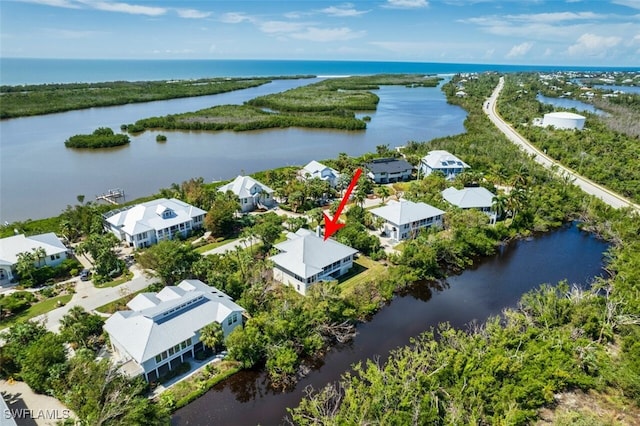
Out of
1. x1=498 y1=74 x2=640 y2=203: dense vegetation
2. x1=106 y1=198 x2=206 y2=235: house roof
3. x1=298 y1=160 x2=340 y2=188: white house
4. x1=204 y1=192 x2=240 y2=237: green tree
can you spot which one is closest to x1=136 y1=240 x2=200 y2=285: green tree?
x1=106 y1=198 x2=206 y2=235: house roof

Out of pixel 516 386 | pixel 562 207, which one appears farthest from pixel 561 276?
pixel 516 386

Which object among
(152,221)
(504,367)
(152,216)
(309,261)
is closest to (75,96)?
(152,216)

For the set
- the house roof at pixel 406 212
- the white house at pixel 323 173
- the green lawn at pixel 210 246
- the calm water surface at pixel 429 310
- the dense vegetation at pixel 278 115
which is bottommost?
the calm water surface at pixel 429 310

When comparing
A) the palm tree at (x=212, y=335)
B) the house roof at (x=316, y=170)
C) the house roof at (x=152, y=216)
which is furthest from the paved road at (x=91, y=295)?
the house roof at (x=316, y=170)

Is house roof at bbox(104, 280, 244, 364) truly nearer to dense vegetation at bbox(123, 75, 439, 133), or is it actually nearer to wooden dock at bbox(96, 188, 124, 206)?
wooden dock at bbox(96, 188, 124, 206)

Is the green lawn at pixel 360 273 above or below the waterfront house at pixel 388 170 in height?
below

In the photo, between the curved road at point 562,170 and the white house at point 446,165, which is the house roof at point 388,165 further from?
the curved road at point 562,170

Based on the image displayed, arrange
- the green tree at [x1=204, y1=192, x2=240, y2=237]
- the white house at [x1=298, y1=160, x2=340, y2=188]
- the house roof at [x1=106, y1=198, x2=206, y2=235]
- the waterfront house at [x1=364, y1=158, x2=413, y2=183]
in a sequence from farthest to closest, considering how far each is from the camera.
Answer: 1. the waterfront house at [x1=364, y1=158, x2=413, y2=183]
2. the white house at [x1=298, y1=160, x2=340, y2=188]
3. the green tree at [x1=204, y1=192, x2=240, y2=237]
4. the house roof at [x1=106, y1=198, x2=206, y2=235]
